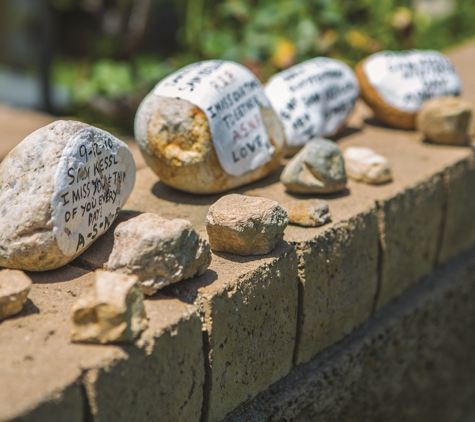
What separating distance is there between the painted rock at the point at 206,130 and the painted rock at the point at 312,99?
300 mm

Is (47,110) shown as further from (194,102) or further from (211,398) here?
(211,398)

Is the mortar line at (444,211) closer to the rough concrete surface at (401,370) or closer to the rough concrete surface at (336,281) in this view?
the rough concrete surface at (401,370)

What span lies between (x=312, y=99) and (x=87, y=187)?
124cm

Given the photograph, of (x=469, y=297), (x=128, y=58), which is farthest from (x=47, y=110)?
(x=469, y=297)

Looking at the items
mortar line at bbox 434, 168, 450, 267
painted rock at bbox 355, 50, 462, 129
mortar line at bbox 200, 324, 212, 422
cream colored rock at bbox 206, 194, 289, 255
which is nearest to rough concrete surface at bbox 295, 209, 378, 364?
cream colored rock at bbox 206, 194, 289, 255

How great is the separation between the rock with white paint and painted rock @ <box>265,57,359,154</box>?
371 mm

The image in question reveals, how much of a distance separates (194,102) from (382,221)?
29.5 inches

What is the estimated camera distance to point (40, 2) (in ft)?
16.4

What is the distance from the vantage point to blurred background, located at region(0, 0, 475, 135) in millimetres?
4379

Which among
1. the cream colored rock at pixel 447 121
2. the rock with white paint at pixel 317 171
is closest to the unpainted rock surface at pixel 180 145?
the rock with white paint at pixel 317 171

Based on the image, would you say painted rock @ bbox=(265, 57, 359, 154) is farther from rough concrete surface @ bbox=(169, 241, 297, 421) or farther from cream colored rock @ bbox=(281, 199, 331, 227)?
rough concrete surface @ bbox=(169, 241, 297, 421)

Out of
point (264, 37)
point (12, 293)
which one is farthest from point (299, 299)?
point (264, 37)

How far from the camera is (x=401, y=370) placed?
7.44ft

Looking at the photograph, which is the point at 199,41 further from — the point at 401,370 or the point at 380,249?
the point at 401,370
